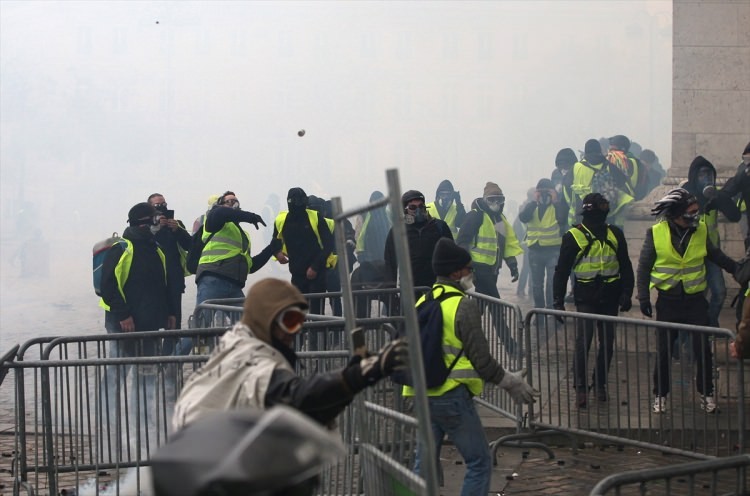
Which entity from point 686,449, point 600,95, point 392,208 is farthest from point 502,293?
point 392,208

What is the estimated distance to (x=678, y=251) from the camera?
9164 mm

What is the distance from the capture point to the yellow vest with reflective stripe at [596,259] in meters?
9.58

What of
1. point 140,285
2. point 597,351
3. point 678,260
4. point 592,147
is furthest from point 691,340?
point 592,147

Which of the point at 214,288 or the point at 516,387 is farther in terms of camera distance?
the point at 214,288

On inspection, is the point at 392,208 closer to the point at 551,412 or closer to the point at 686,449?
the point at 686,449

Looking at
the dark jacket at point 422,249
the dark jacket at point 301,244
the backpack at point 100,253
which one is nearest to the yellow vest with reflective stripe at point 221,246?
the dark jacket at point 301,244

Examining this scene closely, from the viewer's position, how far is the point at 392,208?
3.79 m

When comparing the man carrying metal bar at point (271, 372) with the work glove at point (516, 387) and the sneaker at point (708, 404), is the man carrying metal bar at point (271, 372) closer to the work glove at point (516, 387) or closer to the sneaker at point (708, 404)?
the work glove at point (516, 387)

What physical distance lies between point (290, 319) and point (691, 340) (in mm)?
3977

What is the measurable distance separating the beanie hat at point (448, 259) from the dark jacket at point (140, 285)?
4782 millimetres

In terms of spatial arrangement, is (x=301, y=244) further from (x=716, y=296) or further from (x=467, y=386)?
(x=467, y=386)

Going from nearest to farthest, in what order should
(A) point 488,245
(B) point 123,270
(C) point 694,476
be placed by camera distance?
(C) point 694,476 → (B) point 123,270 → (A) point 488,245

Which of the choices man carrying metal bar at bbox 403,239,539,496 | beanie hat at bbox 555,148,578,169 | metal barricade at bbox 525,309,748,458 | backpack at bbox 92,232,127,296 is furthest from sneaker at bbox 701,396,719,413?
beanie hat at bbox 555,148,578,169

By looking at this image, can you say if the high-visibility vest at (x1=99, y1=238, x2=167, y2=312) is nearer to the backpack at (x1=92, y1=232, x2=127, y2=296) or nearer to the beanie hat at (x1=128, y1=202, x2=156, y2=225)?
the backpack at (x1=92, y1=232, x2=127, y2=296)
